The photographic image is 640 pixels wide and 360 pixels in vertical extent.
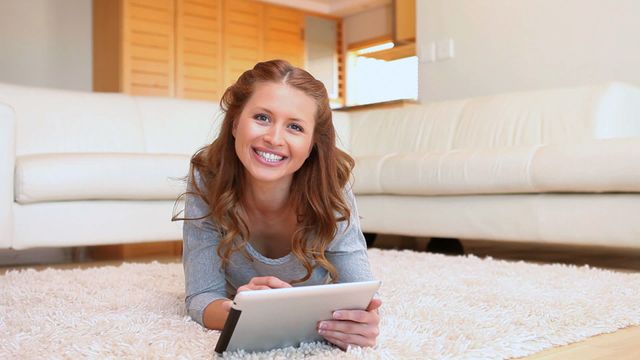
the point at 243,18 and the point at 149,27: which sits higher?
the point at 243,18

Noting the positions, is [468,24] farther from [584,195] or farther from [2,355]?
[2,355]

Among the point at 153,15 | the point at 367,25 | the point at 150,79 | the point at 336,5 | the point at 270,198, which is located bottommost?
the point at 270,198

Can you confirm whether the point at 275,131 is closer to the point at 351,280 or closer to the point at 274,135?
the point at 274,135

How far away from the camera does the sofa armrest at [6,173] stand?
2434mm

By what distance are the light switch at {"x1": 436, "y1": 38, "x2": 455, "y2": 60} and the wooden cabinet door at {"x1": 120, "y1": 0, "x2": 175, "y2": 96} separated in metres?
3.35

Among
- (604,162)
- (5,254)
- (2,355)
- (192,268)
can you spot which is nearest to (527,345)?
(192,268)

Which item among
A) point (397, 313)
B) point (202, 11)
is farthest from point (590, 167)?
point (202, 11)

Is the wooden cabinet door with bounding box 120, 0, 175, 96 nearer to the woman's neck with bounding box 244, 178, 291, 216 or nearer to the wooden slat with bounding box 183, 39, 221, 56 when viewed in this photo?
the wooden slat with bounding box 183, 39, 221, 56

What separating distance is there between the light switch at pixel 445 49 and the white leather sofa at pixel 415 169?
3.33ft

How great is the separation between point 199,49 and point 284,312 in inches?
263

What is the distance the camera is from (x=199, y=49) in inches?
291

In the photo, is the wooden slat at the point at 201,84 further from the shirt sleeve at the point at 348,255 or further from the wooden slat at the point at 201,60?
the shirt sleeve at the point at 348,255

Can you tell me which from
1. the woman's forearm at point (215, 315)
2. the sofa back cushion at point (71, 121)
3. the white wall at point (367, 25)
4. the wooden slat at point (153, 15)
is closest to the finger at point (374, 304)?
the woman's forearm at point (215, 315)

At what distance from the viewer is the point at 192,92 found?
289 inches
